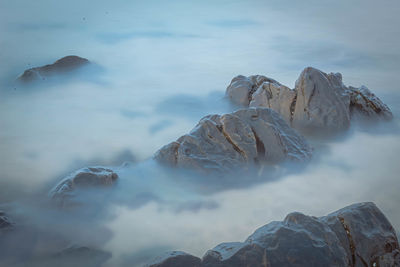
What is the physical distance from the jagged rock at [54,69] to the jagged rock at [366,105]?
177 inches

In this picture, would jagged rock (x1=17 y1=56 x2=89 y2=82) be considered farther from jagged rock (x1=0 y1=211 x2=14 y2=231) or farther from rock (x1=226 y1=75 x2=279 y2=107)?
jagged rock (x1=0 y1=211 x2=14 y2=231)

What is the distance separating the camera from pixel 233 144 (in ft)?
12.3

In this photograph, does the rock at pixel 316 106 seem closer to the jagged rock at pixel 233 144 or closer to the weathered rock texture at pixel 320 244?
the jagged rock at pixel 233 144

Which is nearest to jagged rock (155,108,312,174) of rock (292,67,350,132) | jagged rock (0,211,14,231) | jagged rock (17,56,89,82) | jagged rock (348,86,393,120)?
rock (292,67,350,132)

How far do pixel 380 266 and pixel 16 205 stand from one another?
2.61 meters

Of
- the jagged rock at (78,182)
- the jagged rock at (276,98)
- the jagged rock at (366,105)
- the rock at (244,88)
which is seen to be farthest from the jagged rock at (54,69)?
the jagged rock at (366,105)

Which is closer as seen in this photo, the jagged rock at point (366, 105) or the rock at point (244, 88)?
the jagged rock at point (366, 105)

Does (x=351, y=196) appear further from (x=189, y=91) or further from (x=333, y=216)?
(x=189, y=91)

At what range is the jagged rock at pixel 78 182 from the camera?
3279 mm

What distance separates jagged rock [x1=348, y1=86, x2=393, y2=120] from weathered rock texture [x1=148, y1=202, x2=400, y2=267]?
2949 millimetres

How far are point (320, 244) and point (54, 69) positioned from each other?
5.89 meters

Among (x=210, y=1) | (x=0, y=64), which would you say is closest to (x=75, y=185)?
(x=0, y=64)

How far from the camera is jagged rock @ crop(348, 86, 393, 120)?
520 centimetres

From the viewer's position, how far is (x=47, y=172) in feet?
13.1
